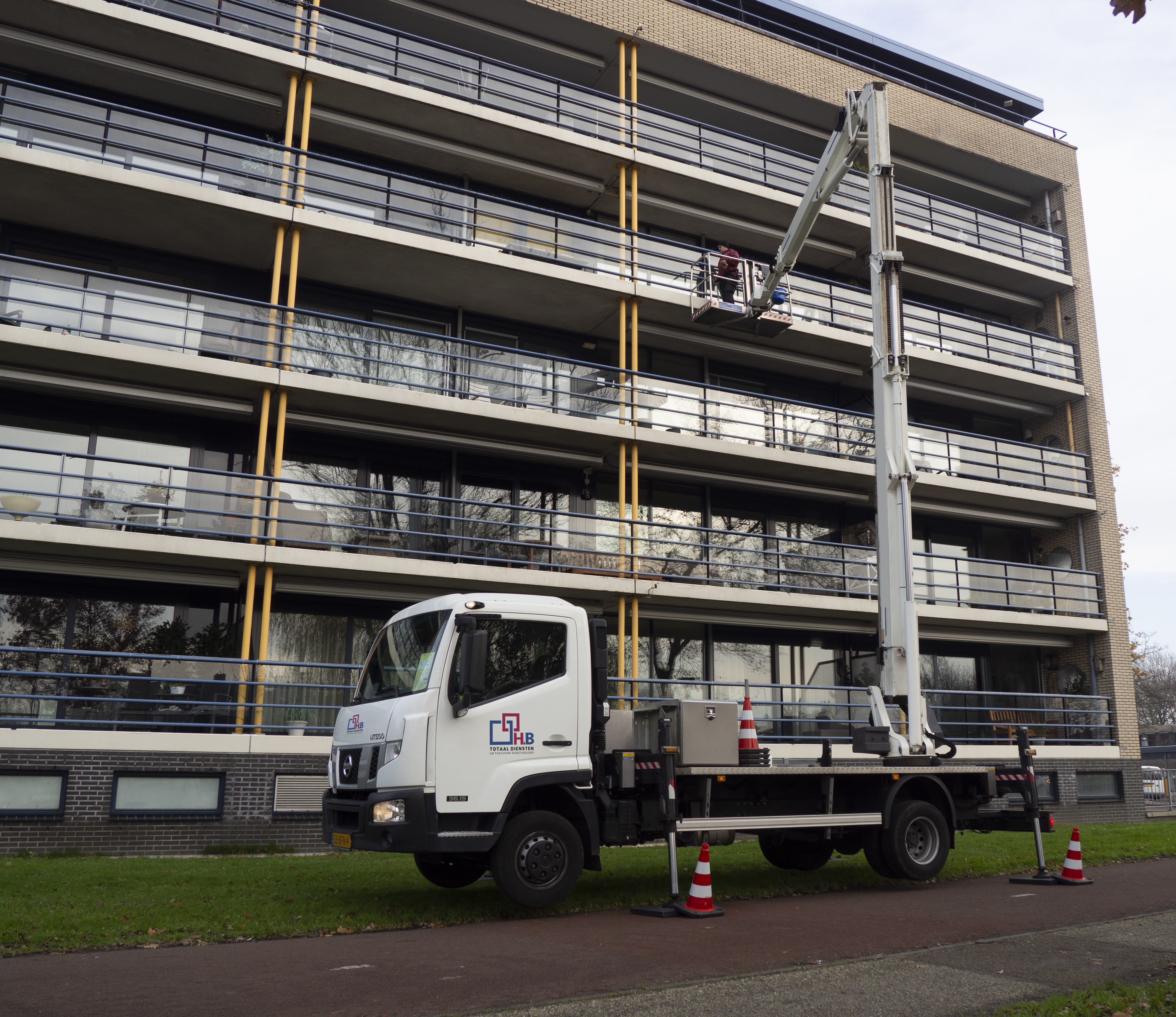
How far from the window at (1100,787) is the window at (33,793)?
19478mm

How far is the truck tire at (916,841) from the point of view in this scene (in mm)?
10898

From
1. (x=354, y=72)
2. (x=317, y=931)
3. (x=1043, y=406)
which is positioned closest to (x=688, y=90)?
(x=354, y=72)

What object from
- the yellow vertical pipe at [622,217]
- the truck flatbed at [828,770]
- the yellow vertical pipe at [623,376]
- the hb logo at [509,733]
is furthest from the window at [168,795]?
the yellow vertical pipe at [622,217]

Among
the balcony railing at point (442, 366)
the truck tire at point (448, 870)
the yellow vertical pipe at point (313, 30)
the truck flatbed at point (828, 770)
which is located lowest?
the truck tire at point (448, 870)

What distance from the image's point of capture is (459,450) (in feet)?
62.0

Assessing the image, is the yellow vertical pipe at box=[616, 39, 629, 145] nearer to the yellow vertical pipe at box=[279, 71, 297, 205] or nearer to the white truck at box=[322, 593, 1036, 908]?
the yellow vertical pipe at box=[279, 71, 297, 205]

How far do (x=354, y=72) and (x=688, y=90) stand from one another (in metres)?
8.05

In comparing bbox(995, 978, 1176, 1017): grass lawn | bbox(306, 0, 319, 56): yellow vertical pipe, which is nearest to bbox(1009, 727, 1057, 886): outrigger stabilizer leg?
bbox(995, 978, 1176, 1017): grass lawn

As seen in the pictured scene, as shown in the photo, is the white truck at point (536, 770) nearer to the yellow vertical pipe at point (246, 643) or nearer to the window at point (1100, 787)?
the yellow vertical pipe at point (246, 643)

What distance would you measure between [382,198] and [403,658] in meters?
11.9

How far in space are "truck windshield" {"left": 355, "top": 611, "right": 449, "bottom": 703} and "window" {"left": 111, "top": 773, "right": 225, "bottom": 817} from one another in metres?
5.77

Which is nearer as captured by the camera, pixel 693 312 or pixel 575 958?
pixel 575 958

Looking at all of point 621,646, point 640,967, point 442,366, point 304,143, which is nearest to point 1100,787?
point 621,646

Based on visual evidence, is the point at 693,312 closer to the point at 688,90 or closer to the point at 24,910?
the point at 688,90
